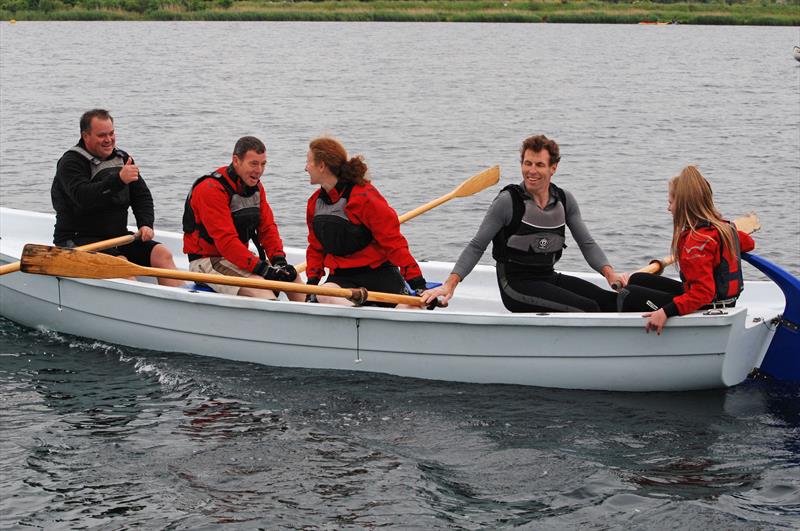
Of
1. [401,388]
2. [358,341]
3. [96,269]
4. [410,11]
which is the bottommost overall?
[401,388]

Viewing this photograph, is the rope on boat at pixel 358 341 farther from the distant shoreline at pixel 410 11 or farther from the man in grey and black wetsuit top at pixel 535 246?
the distant shoreline at pixel 410 11

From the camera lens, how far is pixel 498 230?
7.09 m

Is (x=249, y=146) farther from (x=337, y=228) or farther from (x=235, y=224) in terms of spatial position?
(x=337, y=228)

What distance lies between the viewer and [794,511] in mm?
5742

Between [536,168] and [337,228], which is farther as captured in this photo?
[337,228]

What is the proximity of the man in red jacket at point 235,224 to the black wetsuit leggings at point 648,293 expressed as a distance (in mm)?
2329

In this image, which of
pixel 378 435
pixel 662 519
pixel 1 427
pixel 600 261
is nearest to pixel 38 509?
pixel 1 427

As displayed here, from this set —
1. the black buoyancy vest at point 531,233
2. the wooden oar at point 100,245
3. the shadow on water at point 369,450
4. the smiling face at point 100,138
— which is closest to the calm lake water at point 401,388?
the shadow on water at point 369,450

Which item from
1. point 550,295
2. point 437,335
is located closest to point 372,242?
point 437,335

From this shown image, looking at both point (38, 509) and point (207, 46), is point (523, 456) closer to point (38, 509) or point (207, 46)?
point (38, 509)

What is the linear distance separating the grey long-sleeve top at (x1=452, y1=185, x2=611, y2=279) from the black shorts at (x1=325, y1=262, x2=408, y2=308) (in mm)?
538

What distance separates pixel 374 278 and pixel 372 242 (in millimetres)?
259

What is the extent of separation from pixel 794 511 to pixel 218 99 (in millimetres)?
23815

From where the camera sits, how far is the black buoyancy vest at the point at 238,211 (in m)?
7.78
